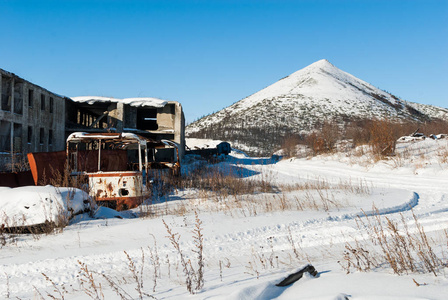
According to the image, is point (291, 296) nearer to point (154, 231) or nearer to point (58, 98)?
point (154, 231)

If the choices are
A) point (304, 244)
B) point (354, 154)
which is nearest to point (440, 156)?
point (354, 154)

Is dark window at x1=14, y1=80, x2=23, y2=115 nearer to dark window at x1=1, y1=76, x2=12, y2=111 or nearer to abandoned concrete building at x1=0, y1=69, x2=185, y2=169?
abandoned concrete building at x1=0, y1=69, x2=185, y2=169

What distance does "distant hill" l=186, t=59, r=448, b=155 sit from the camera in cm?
7606

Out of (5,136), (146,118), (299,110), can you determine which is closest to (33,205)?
(5,136)

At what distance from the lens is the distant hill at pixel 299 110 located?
7606 cm

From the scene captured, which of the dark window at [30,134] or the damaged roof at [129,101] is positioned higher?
the damaged roof at [129,101]

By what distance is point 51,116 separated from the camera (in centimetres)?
2609

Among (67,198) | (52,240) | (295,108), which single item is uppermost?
(295,108)

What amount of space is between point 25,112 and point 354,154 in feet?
72.6

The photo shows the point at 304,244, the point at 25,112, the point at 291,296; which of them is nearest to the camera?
the point at 291,296

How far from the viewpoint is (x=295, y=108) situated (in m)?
92.2

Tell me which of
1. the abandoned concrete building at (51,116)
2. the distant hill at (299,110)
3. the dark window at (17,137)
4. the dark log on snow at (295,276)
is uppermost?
the distant hill at (299,110)

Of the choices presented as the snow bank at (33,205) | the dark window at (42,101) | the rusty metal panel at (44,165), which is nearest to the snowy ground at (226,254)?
the snow bank at (33,205)

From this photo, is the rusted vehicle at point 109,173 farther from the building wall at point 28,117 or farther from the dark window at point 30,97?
the dark window at point 30,97
